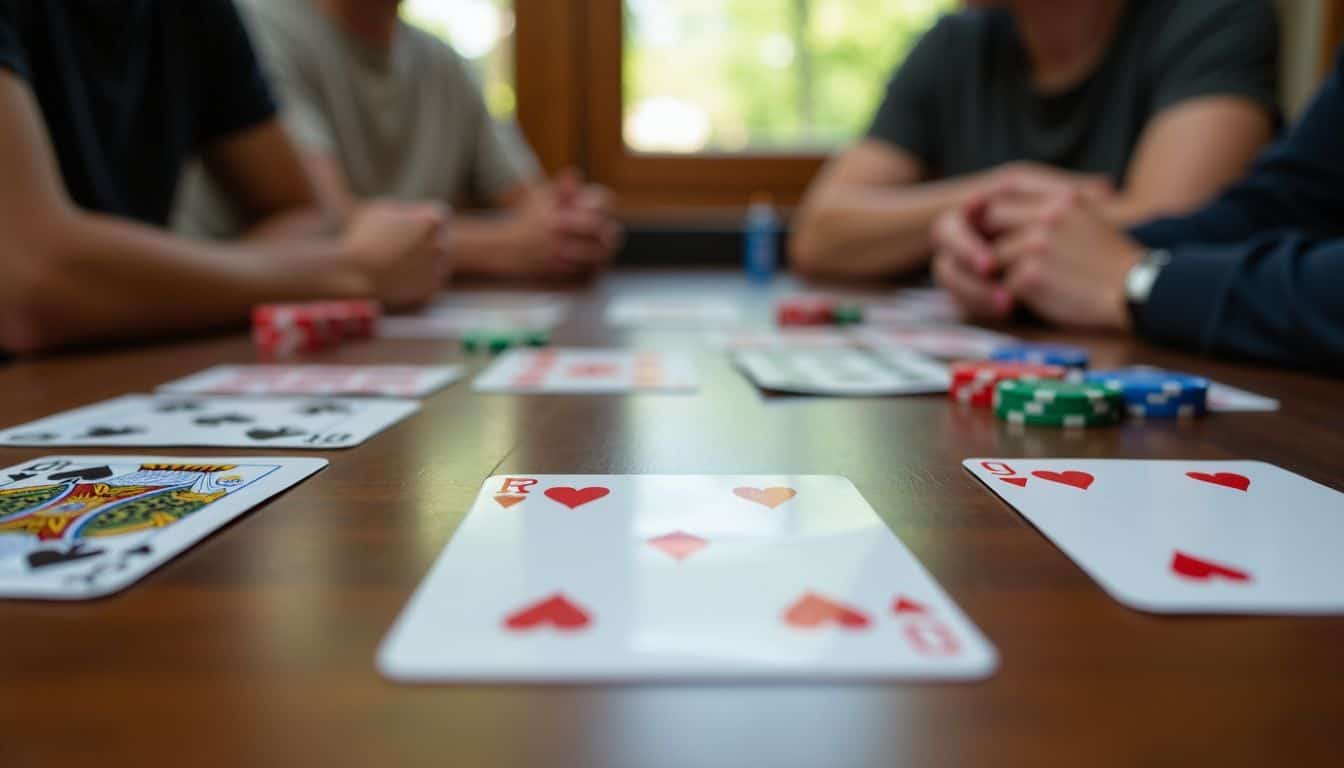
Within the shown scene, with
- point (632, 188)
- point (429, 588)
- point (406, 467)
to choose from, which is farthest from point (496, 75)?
point (429, 588)

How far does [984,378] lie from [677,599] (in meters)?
0.58

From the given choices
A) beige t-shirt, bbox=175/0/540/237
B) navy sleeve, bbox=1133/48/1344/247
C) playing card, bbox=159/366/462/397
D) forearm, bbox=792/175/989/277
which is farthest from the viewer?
beige t-shirt, bbox=175/0/540/237

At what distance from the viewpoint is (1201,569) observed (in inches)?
18.7

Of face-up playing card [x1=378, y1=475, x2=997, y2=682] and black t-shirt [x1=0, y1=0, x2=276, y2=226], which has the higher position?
black t-shirt [x1=0, y1=0, x2=276, y2=226]

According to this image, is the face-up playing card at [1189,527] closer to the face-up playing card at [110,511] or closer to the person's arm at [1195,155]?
the face-up playing card at [110,511]

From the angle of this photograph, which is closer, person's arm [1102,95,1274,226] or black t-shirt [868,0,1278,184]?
person's arm [1102,95,1274,226]

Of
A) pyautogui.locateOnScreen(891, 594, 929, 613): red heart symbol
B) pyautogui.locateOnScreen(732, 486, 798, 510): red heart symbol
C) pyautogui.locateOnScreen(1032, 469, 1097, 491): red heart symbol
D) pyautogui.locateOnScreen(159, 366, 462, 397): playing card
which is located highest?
pyautogui.locateOnScreen(891, 594, 929, 613): red heart symbol

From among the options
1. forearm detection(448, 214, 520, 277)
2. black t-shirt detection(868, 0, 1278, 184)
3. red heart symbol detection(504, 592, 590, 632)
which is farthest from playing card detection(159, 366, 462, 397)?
black t-shirt detection(868, 0, 1278, 184)

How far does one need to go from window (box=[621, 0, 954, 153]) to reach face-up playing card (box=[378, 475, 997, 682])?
367 cm

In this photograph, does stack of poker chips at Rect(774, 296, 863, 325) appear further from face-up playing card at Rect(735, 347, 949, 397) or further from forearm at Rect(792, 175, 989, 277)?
forearm at Rect(792, 175, 989, 277)

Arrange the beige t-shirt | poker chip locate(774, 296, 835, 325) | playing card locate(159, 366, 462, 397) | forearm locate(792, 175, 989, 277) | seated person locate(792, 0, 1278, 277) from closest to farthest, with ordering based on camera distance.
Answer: playing card locate(159, 366, 462, 397) < poker chip locate(774, 296, 835, 325) < seated person locate(792, 0, 1278, 277) < forearm locate(792, 175, 989, 277) < the beige t-shirt

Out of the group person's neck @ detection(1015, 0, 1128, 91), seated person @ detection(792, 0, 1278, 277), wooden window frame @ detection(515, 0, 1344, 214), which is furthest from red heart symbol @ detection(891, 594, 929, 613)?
wooden window frame @ detection(515, 0, 1344, 214)

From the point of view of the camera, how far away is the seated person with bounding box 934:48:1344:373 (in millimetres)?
1122

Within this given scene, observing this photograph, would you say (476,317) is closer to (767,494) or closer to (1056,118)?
(767,494)
